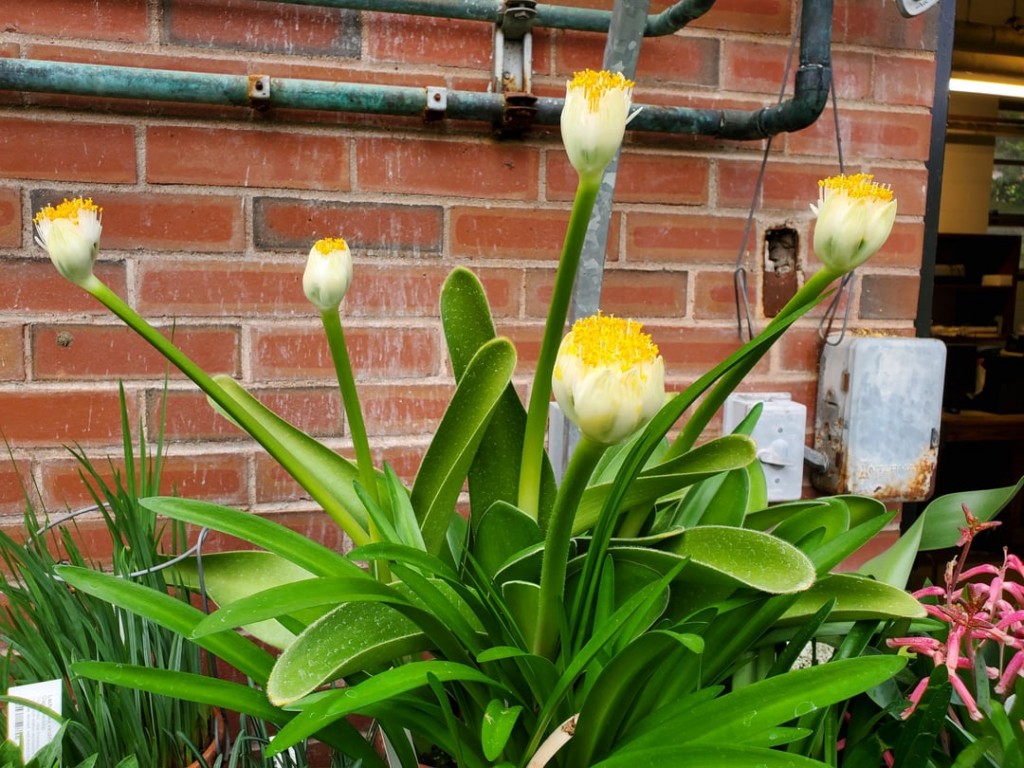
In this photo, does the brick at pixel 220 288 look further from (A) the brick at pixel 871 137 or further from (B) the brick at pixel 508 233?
(A) the brick at pixel 871 137

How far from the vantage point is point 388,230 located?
3.87ft

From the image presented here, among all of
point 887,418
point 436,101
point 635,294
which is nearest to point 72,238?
point 436,101

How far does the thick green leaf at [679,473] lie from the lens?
0.65 meters

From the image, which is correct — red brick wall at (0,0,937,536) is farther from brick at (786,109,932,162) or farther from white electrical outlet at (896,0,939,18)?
white electrical outlet at (896,0,939,18)

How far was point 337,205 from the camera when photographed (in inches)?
45.6

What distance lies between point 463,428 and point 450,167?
605 mm

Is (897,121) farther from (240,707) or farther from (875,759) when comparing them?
(240,707)

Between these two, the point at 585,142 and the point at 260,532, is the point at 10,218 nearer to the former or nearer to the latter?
the point at 260,532

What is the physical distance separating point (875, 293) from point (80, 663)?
50.1 inches

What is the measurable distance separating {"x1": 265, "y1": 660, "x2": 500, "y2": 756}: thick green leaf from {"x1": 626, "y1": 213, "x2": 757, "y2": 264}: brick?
33.4 inches

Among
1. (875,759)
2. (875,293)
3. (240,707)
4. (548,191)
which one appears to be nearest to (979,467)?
(875,293)

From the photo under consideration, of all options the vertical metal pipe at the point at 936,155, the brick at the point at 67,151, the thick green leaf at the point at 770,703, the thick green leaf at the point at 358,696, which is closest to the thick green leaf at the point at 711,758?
the thick green leaf at the point at 770,703

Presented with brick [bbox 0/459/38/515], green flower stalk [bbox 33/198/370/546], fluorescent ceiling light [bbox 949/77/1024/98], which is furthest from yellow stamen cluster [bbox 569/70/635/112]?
fluorescent ceiling light [bbox 949/77/1024/98]

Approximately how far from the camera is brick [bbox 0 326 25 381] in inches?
42.3
